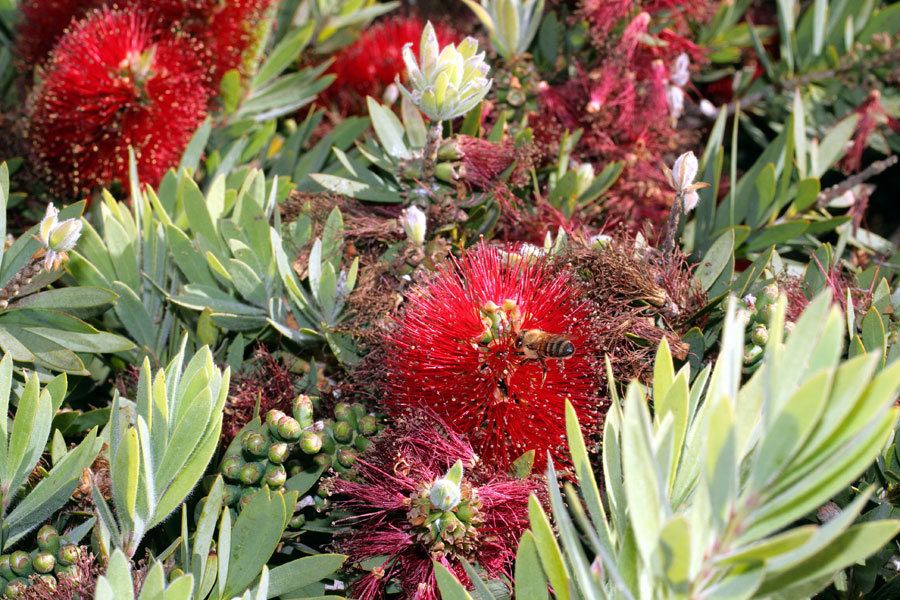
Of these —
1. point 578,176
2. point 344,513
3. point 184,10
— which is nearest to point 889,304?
point 578,176

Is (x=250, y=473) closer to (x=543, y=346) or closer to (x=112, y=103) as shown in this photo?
(x=543, y=346)

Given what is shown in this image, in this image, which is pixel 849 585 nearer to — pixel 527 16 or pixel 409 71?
pixel 409 71

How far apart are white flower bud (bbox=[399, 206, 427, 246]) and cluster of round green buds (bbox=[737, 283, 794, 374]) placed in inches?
14.8

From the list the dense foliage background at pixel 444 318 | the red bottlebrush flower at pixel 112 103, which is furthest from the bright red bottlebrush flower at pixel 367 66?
the red bottlebrush flower at pixel 112 103

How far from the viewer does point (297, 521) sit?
83 cm

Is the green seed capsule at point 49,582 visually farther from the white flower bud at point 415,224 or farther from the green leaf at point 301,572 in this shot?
the white flower bud at point 415,224

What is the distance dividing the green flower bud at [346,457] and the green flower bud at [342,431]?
0.04 feet

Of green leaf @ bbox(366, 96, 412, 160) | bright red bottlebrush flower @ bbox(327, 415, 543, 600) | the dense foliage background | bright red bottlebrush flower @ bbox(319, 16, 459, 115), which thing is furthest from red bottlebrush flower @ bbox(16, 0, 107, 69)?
bright red bottlebrush flower @ bbox(327, 415, 543, 600)

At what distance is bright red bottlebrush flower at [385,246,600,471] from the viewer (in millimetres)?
803

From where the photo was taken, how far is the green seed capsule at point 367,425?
0.86 meters

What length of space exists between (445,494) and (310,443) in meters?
0.19

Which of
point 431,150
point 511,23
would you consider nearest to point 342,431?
point 431,150

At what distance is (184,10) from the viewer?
1294mm

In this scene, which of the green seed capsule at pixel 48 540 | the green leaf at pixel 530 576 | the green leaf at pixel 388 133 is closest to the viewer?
the green leaf at pixel 530 576
